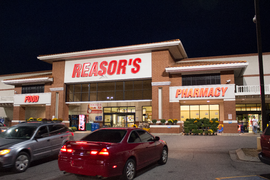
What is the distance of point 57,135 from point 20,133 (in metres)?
1.54

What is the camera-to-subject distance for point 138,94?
108 ft

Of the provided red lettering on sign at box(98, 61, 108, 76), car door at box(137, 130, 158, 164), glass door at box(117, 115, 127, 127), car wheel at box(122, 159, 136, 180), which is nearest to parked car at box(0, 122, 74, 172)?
car wheel at box(122, 159, 136, 180)

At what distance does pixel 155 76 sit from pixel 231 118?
9.37 metres

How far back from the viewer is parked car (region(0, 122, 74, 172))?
7.59 m

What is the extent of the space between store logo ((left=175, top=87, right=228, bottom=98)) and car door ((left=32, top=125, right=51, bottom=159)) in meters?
17.8

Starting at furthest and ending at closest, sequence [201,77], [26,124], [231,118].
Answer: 1. [201,77]
2. [231,118]
3. [26,124]

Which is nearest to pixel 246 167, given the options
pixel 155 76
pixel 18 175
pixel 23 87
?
pixel 18 175

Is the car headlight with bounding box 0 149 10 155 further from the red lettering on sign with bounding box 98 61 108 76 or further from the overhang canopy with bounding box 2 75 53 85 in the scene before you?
the overhang canopy with bounding box 2 75 53 85

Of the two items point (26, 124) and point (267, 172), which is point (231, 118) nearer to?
point (267, 172)

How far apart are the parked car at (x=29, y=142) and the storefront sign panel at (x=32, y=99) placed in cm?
2155

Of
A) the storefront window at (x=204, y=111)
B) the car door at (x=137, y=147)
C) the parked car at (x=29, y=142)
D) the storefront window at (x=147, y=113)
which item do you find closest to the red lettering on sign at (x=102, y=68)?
the storefront window at (x=147, y=113)

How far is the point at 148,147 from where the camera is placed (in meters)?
7.65

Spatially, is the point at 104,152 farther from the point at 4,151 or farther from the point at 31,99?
the point at 31,99

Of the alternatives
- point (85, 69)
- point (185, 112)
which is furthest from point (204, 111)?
point (85, 69)
